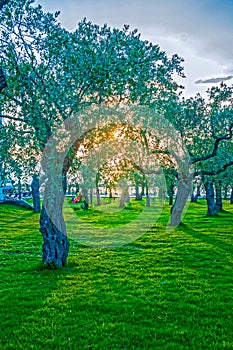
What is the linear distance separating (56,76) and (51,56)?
29.4 inches

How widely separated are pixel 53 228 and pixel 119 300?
3.84 meters

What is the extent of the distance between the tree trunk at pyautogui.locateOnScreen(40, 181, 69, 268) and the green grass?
21.9 inches

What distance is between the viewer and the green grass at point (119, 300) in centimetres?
642

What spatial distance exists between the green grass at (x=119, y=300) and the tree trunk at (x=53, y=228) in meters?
0.56

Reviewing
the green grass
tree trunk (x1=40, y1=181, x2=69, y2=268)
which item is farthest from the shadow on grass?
tree trunk (x1=40, y1=181, x2=69, y2=268)

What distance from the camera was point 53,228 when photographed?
1119 cm

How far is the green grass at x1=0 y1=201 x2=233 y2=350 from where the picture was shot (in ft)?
21.1

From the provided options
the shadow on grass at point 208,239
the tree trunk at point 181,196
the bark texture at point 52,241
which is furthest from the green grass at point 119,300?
the tree trunk at point 181,196

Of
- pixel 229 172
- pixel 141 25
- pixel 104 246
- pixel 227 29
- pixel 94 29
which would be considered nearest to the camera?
pixel 94 29

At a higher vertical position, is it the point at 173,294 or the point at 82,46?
the point at 82,46

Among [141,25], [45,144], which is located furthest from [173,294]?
[141,25]

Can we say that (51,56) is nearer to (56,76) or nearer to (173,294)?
(56,76)

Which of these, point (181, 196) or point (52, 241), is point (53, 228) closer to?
point (52, 241)

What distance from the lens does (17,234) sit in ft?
68.7
